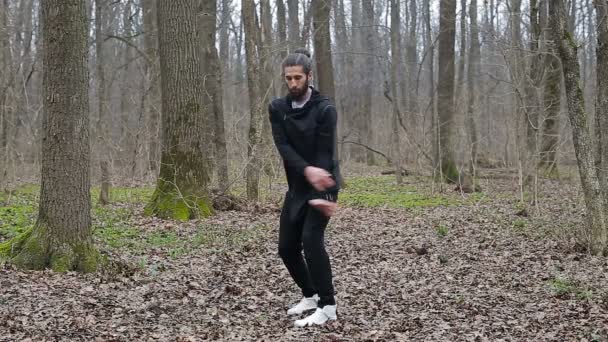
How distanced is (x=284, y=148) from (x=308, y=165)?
0.86ft

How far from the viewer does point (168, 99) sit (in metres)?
11.1

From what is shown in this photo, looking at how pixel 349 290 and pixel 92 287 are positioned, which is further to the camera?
pixel 349 290

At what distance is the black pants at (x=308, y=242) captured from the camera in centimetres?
517

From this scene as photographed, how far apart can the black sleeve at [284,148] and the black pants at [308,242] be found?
0.32m

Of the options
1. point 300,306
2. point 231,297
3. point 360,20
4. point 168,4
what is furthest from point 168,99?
point 360,20

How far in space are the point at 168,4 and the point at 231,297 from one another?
259 inches

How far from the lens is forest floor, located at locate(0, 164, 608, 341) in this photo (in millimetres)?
5129

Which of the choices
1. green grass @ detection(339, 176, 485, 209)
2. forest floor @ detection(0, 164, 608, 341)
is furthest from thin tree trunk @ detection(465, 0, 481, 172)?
forest floor @ detection(0, 164, 608, 341)

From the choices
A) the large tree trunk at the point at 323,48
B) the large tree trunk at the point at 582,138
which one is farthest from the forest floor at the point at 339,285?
the large tree trunk at the point at 323,48

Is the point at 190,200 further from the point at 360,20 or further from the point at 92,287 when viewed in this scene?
the point at 360,20

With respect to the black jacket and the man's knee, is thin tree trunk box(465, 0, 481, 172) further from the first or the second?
the black jacket

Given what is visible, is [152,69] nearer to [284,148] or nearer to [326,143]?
[284,148]

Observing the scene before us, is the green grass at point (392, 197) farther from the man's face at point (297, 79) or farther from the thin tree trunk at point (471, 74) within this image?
the man's face at point (297, 79)

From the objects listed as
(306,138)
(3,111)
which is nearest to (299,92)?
(306,138)
